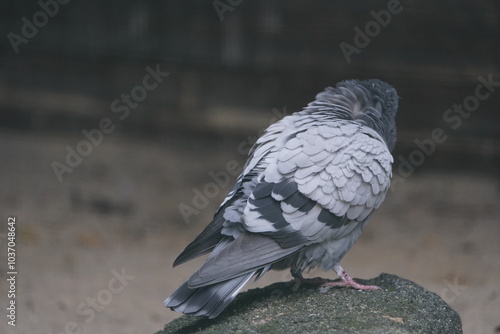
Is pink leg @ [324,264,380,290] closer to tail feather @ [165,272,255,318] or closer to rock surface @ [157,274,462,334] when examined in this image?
rock surface @ [157,274,462,334]

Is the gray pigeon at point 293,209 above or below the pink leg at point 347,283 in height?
above

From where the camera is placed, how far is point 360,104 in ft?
13.3

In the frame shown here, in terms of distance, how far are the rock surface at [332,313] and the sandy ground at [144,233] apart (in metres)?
1.73

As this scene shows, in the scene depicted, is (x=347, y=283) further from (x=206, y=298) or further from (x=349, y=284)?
(x=206, y=298)

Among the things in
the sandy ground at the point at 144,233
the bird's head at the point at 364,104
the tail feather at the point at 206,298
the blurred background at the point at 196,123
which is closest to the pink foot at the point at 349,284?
the tail feather at the point at 206,298

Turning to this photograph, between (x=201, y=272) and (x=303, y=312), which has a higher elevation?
(x=201, y=272)

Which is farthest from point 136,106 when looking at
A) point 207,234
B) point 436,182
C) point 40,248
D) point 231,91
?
point 207,234

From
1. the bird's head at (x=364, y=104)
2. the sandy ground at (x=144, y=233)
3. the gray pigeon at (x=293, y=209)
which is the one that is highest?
the bird's head at (x=364, y=104)

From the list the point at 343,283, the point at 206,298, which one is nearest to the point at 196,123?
the point at 343,283

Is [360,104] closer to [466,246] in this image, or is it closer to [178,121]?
[466,246]

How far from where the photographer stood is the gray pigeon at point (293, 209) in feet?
11.0

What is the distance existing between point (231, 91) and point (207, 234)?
118 inches

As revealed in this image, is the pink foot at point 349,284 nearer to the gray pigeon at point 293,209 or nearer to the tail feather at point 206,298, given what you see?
the gray pigeon at point 293,209

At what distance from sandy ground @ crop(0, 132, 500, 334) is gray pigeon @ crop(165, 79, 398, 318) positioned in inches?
78.0
